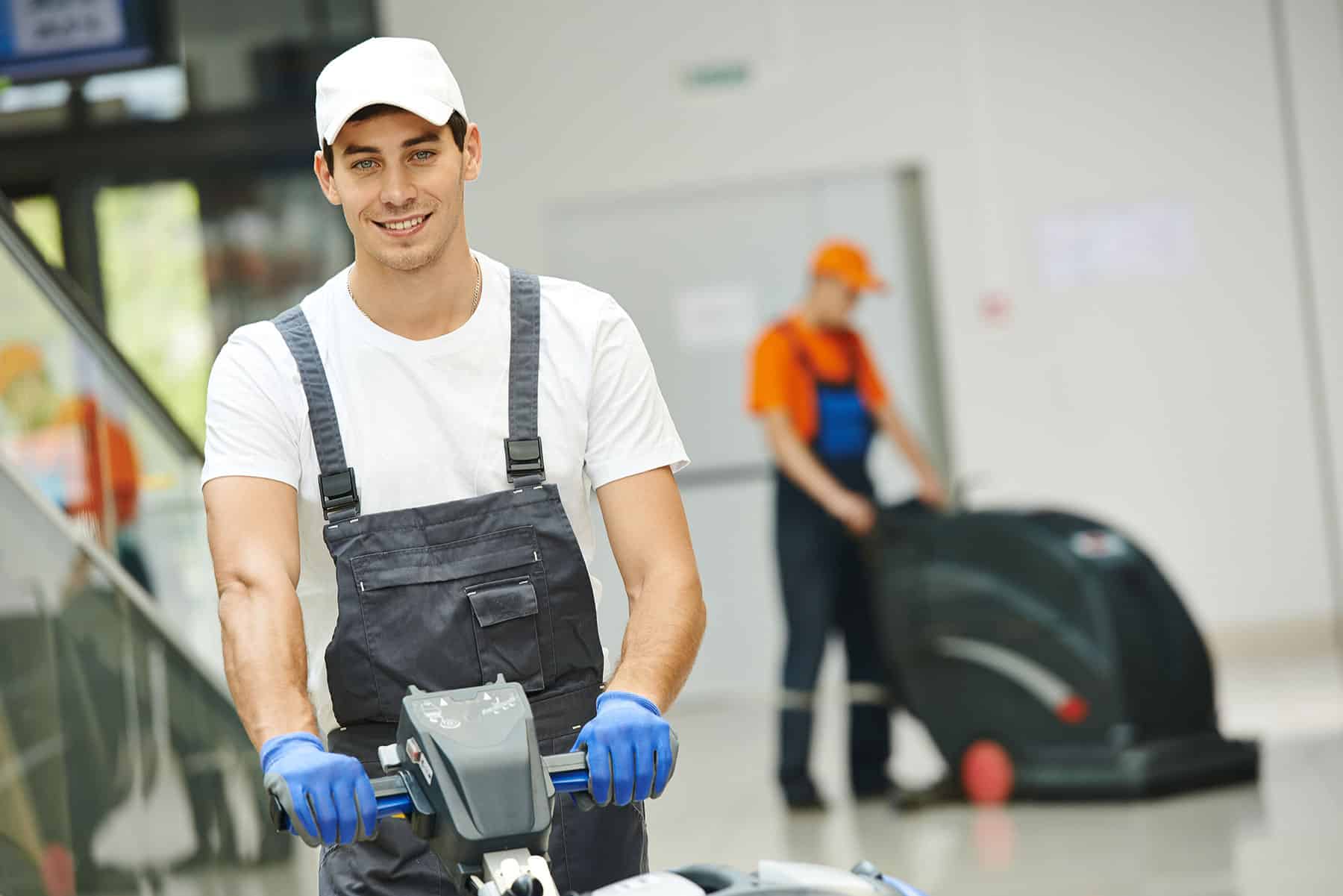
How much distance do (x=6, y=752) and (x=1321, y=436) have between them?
6138mm

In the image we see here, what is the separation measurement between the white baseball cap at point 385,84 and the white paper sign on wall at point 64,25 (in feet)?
20.2

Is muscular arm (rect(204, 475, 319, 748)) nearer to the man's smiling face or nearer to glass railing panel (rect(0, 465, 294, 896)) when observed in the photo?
the man's smiling face

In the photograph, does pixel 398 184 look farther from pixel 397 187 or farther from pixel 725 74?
pixel 725 74

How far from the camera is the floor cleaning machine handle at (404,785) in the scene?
1.31m

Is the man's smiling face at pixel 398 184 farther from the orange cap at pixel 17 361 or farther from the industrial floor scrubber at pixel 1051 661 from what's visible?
the industrial floor scrubber at pixel 1051 661

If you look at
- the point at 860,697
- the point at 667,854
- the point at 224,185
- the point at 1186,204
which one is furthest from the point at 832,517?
the point at 224,185

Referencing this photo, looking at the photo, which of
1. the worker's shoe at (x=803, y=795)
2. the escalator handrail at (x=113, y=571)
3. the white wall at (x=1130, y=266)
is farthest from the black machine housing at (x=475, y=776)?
the white wall at (x=1130, y=266)

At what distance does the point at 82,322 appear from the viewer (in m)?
3.26

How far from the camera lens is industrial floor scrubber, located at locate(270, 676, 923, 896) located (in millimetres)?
1212

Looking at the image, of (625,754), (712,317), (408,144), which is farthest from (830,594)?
(625,754)

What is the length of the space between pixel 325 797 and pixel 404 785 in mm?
74

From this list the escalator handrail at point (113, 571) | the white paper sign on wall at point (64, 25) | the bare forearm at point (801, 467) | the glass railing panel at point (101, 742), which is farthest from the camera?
the white paper sign on wall at point (64, 25)

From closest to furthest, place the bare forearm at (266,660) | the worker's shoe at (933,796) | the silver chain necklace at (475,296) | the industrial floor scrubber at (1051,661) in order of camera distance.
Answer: the bare forearm at (266,660) → the silver chain necklace at (475,296) → the industrial floor scrubber at (1051,661) → the worker's shoe at (933,796)

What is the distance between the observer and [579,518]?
1686 millimetres
